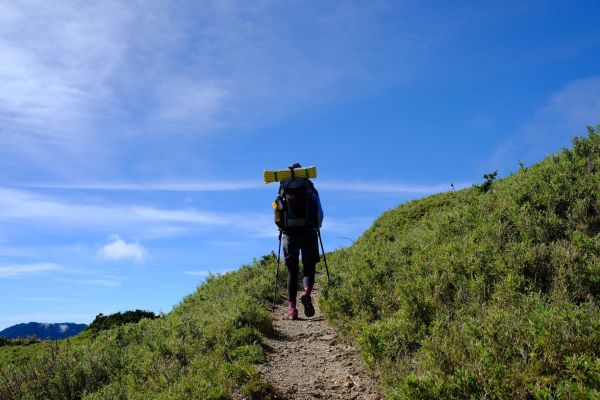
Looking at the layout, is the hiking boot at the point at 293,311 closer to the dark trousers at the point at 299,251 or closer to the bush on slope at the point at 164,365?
the dark trousers at the point at 299,251

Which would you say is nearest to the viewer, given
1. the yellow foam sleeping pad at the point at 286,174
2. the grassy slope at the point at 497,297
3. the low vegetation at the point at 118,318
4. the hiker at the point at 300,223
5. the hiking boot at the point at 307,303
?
the grassy slope at the point at 497,297

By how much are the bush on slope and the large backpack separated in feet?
7.39

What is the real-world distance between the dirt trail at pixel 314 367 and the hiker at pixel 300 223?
1.13 meters

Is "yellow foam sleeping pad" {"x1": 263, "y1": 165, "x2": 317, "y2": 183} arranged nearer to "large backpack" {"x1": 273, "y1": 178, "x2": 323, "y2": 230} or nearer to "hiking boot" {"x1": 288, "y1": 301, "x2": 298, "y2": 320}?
"large backpack" {"x1": 273, "y1": 178, "x2": 323, "y2": 230}

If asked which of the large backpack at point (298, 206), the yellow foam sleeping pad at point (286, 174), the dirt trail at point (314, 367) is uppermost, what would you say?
the yellow foam sleeping pad at point (286, 174)

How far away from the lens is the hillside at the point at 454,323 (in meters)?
5.47

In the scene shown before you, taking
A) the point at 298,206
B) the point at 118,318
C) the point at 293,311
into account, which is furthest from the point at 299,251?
the point at 118,318

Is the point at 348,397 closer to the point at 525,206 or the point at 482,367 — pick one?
the point at 482,367

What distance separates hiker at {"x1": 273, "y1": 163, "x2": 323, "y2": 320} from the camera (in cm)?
1163

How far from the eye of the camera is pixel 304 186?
11742mm

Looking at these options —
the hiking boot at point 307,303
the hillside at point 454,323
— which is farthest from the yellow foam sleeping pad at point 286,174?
the hiking boot at point 307,303

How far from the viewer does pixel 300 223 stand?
11.6 metres

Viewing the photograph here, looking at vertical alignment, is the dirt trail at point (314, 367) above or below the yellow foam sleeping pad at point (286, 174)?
below

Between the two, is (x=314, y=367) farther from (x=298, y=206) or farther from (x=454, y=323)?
(x=298, y=206)
